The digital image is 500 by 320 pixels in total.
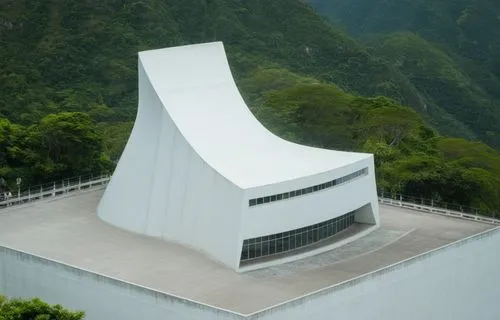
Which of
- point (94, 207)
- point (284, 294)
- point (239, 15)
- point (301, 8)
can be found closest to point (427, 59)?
point (301, 8)

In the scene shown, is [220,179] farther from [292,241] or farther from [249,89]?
[249,89]

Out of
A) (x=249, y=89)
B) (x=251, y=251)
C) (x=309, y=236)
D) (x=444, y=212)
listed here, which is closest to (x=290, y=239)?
(x=309, y=236)

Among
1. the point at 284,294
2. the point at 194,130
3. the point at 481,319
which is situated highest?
the point at 194,130

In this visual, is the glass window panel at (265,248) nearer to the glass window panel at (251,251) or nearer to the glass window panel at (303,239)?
the glass window panel at (251,251)

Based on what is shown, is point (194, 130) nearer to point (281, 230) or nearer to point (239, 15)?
point (281, 230)

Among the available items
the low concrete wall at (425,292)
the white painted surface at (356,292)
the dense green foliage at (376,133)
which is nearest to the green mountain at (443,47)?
the dense green foliage at (376,133)
